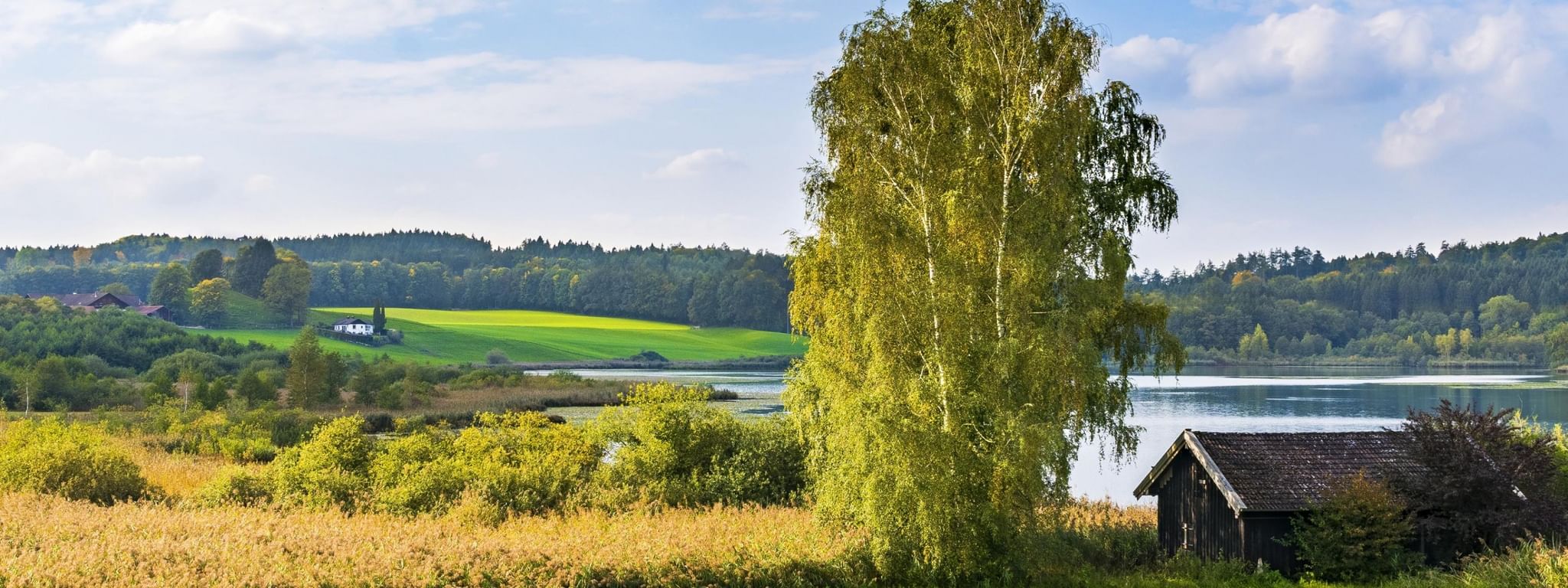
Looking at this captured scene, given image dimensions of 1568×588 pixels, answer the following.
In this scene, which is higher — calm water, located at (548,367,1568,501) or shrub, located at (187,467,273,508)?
shrub, located at (187,467,273,508)

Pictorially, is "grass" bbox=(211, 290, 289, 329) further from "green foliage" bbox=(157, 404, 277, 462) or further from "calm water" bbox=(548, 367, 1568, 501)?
"green foliage" bbox=(157, 404, 277, 462)

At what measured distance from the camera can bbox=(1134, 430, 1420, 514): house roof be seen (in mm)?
23953

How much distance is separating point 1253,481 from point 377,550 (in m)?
16.3

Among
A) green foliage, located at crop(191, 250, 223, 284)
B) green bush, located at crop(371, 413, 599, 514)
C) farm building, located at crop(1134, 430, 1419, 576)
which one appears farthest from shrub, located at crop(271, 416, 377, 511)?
green foliage, located at crop(191, 250, 223, 284)

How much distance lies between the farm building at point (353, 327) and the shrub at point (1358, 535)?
125891 millimetres

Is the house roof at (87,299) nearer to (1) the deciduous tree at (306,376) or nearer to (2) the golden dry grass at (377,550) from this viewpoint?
(1) the deciduous tree at (306,376)

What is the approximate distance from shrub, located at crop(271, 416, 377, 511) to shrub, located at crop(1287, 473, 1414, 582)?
63.0 ft

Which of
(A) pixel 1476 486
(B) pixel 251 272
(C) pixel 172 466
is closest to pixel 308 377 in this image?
(C) pixel 172 466

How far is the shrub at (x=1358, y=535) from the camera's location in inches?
899

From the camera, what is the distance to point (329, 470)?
28.4m

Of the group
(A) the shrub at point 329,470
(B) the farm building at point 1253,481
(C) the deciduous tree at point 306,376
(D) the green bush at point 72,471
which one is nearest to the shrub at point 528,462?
(A) the shrub at point 329,470

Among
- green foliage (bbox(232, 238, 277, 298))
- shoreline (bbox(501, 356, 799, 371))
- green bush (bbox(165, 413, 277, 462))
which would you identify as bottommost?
shoreline (bbox(501, 356, 799, 371))

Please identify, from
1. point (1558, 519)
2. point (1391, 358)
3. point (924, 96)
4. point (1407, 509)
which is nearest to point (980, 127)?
point (924, 96)

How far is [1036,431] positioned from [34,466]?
67.0ft
